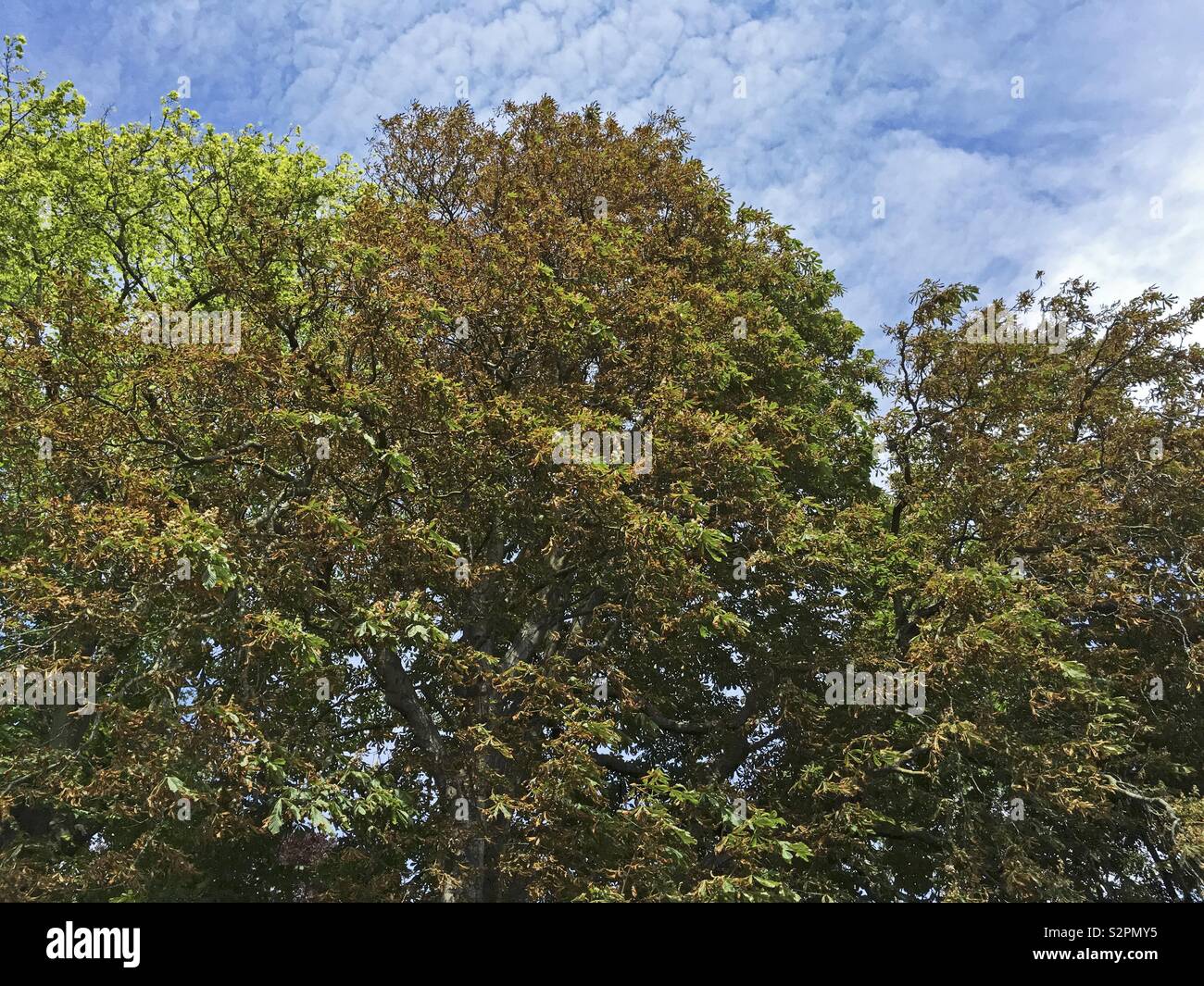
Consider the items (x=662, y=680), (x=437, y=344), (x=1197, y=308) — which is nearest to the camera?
(x=437, y=344)

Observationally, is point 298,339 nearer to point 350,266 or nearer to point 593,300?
point 350,266

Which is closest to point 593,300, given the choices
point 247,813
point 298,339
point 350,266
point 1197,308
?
point 350,266

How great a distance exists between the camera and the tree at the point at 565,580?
10.7 m

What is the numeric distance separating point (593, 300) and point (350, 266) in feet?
11.7

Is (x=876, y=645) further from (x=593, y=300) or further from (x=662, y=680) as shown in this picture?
(x=593, y=300)

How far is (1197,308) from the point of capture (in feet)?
49.4

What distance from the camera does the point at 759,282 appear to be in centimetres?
1692

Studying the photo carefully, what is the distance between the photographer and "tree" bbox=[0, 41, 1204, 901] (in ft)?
35.2

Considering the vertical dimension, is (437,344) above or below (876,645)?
above

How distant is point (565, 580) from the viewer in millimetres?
14266

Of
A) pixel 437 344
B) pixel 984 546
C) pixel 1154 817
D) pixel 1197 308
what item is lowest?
pixel 1154 817
